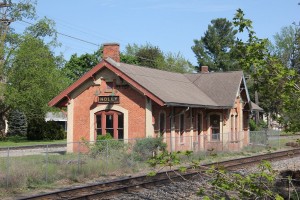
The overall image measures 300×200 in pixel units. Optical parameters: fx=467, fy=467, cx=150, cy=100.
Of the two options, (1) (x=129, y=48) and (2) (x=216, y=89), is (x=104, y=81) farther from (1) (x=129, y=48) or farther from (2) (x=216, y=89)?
(1) (x=129, y=48)

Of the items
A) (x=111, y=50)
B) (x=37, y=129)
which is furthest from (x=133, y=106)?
(x=37, y=129)

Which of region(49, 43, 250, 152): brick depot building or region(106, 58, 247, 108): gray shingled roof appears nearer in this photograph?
region(49, 43, 250, 152): brick depot building

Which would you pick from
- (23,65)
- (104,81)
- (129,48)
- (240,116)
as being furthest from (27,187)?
(129,48)

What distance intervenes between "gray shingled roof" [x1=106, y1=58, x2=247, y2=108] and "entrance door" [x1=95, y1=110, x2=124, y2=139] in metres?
2.47

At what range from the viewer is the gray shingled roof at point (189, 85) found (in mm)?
26062

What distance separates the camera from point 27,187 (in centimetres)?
1515

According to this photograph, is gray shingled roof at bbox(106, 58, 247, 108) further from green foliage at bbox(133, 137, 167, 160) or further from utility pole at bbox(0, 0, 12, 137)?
utility pole at bbox(0, 0, 12, 137)

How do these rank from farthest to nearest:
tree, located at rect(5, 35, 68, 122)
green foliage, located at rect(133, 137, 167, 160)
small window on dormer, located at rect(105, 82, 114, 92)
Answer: tree, located at rect(5, 35, 68, 122), small window on dormer, located at rect(105, 82, 114, 92), green foliage, located at rect(133, 137, 167, 160)

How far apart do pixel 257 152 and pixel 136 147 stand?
43.1ft

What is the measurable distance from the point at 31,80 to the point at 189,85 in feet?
55.6

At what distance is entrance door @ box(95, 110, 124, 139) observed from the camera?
26.3m

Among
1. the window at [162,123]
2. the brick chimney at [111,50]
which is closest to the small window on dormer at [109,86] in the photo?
the brick chimney at [111,50]

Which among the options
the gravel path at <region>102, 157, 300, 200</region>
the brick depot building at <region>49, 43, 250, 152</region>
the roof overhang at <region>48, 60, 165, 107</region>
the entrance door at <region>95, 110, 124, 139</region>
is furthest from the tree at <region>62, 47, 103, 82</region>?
the gravel path at <region>102, 157, 300, 200</region>

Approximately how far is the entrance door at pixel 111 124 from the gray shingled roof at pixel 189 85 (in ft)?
8.11
